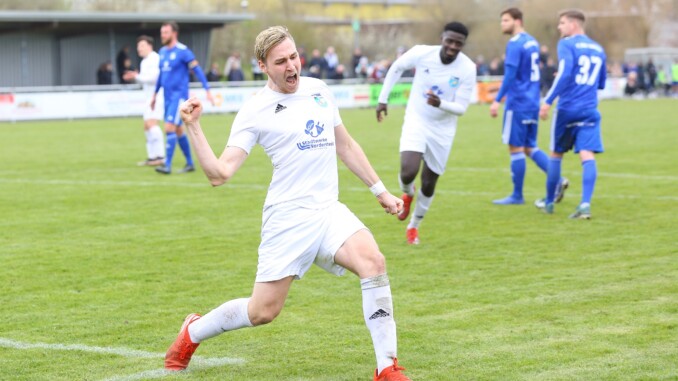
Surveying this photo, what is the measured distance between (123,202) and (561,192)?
555cm

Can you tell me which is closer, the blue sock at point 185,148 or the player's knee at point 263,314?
the player's knee at point 263,314

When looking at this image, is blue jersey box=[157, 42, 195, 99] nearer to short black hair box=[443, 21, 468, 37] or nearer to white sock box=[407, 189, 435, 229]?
white sock box=[407, 189, 435, 229]

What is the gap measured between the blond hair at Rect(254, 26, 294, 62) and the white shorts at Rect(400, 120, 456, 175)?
16.0ft

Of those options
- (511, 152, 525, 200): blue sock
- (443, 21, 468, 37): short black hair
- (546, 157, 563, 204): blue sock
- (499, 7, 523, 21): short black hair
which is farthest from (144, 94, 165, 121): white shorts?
(443, 21, 468, 37): short black hair

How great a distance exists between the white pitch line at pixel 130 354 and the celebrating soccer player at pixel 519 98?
297 inches

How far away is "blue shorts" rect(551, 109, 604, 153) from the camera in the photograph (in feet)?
38.7

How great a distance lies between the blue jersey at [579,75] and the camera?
11789 mm

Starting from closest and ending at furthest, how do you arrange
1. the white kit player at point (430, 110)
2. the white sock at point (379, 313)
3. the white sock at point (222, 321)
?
1. the white sock at point (379, 313)
2. the white sock at point (222, 321)
3. the white kit player at point (430, 110)

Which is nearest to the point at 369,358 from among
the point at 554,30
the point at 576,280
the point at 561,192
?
the point at 576,280

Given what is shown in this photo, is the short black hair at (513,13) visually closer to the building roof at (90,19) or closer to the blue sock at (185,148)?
the blue sock at (185,148)

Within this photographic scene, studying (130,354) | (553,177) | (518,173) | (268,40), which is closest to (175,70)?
(518,173)

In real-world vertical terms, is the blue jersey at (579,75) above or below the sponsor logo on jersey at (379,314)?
above

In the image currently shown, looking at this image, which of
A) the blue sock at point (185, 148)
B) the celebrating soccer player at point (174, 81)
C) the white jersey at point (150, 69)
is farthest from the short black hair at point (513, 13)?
the white jersey at point (150, 69)

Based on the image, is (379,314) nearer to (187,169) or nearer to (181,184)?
(181,184)
